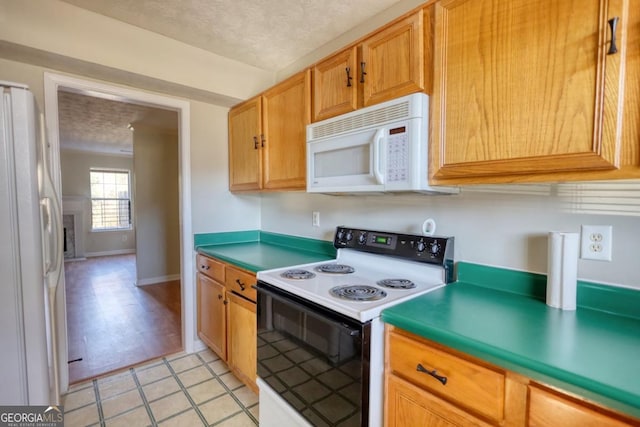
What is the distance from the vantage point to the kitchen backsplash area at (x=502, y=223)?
104 cm

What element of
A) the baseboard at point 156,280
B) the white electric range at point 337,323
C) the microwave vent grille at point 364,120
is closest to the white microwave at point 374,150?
the microwave vent grille at point 364,120

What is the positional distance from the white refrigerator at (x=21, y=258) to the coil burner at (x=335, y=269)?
1260mm

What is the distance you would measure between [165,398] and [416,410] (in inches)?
66.3

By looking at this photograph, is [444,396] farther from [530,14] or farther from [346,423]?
[530,14]

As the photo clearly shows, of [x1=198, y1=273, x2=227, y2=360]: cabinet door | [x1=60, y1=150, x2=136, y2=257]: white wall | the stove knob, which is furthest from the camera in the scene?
[x1=60, y1=150, x2=136, y2=257]: white wall

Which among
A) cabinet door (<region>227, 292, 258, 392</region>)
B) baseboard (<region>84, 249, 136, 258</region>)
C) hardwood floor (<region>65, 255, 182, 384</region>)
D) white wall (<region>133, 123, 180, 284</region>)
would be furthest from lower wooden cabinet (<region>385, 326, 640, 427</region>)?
baseboard (<region>84, 249, 136, 258</region>)

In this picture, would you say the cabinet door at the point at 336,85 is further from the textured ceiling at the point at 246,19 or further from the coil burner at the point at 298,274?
the coil burner at the point at 298,274

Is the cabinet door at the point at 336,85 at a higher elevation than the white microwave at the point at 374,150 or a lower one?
higher

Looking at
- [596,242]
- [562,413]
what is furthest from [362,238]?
[562,413]

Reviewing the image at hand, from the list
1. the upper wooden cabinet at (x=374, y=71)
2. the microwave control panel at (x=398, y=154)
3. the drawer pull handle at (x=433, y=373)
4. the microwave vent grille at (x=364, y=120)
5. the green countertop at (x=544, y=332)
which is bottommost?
the drawer pull handle at (x=433, y=373)

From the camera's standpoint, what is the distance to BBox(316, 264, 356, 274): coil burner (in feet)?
5.44

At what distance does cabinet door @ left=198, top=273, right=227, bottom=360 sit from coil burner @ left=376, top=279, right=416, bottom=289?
3.90ft

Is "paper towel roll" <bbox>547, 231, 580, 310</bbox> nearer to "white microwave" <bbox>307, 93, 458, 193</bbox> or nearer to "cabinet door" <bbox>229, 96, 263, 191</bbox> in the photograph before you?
"white microwave" <bbox>307, 93, 458, 193</bbox>

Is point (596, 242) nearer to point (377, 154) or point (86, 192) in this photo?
point (377, 154)
